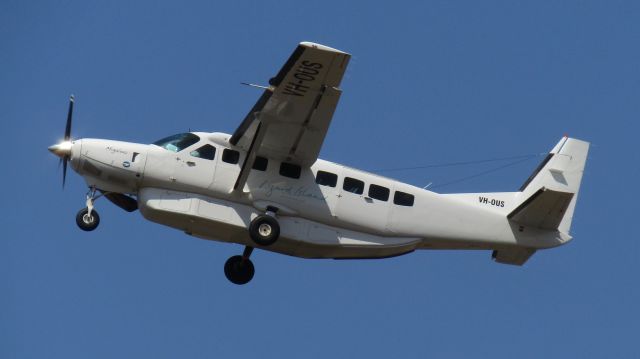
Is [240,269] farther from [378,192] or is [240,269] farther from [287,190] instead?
[378,192]

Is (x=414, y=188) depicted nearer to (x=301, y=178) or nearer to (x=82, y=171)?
(x=301, y=178)

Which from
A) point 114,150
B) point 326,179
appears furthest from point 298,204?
point 114,150

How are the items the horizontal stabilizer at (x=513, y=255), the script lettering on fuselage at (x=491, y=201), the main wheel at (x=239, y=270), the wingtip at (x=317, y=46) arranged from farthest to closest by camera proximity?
the script lettering on fuselage at (x=491, y=201)
the horizontal stabilizer at (x=513, y=255)
the main wheel at (x=239, y=270)
the wingtip at (x=317, y=46)

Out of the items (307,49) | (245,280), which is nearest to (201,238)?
(245,280)

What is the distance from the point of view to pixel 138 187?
27484 millimetres

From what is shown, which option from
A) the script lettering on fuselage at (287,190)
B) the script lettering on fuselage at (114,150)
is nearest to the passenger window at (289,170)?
the script lettering on fuselage at (287,190)

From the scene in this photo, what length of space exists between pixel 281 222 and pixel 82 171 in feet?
15.9

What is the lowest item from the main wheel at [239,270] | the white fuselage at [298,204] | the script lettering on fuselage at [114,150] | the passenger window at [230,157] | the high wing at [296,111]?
the main wheel at [239,270]

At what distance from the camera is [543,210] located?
28594 mm

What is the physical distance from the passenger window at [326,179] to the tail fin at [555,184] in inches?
179

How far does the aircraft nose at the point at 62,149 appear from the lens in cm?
2736

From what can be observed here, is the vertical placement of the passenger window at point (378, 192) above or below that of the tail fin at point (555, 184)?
below

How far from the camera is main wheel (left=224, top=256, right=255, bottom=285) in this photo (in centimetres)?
2909

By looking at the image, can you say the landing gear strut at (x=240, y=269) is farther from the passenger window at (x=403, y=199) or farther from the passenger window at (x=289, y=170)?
the passenger window at (x=403, y=199)
